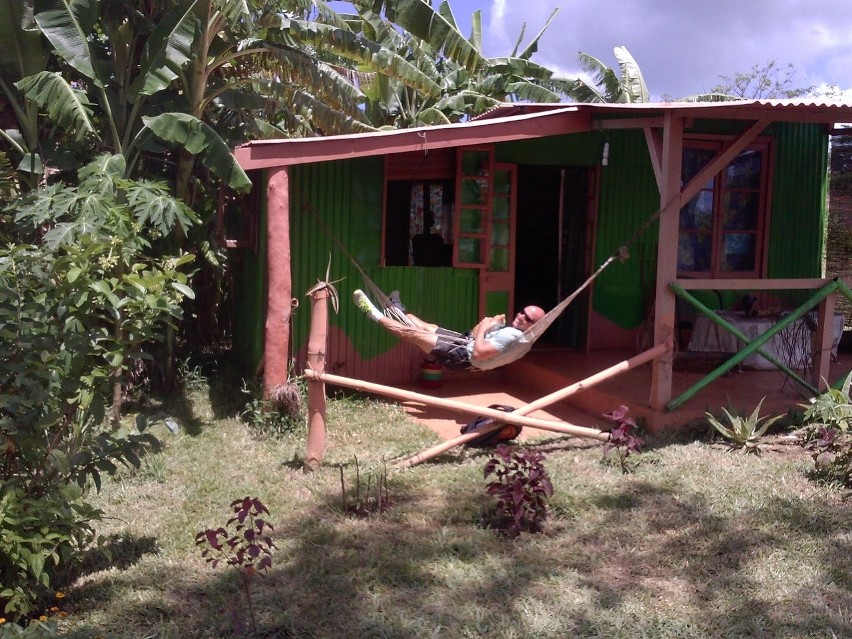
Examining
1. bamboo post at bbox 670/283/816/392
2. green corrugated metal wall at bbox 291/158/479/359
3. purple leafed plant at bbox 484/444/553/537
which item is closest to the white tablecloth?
bamboo post at bbox 670/283/816/392

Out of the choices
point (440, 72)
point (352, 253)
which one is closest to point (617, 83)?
point (440, 72)

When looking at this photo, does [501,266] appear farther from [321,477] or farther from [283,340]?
[321,477]

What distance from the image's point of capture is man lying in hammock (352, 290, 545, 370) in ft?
19.1

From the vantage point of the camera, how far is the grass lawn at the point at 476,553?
368 cm

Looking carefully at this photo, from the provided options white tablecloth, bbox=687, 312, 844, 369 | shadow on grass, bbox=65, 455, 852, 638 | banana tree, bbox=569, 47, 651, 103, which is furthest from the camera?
banana tree, bbox=569, 47, 651, 103

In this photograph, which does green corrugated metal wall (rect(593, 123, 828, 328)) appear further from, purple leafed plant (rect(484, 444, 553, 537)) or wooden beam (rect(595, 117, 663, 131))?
purple leafed plant (rect(484, 444, 553, 537))

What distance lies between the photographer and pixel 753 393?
22.8ft

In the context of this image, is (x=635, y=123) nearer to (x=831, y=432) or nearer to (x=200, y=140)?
(x=831, y=432)

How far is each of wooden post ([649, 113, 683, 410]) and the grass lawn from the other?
1.84 feet

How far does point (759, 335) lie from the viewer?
6.77 m

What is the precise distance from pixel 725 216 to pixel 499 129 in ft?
11.8

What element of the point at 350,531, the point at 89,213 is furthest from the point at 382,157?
the point at 350,531

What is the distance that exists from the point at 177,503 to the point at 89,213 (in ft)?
7.45

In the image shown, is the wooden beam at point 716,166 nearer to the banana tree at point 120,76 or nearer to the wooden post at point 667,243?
the wooden post at point 667,243
